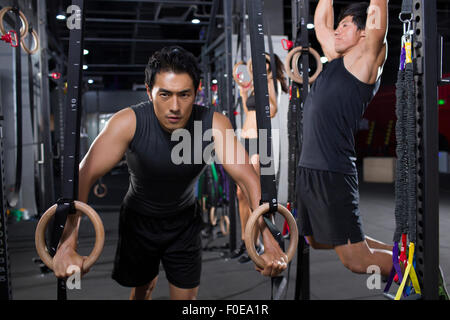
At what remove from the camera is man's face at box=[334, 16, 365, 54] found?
180 cm

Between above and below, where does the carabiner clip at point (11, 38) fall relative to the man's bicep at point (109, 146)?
above

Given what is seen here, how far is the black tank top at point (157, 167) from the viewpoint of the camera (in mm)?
1525

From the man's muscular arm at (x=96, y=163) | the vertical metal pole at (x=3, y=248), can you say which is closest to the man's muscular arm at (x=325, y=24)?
the man's muscular arm at (x=96, y=163)

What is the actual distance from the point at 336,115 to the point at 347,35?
381 millimetres

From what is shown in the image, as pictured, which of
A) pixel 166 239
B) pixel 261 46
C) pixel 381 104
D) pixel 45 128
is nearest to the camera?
pixel 261 46

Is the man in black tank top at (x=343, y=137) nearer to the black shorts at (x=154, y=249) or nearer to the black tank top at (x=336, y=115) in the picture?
the black tank top at (x=336, y=115)

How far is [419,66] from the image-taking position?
1215mm

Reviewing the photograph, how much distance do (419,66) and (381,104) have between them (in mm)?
8290

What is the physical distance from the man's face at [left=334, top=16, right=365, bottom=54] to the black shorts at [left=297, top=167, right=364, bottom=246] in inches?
23.8

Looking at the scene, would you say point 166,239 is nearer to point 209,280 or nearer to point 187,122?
point 187,122

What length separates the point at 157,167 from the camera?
1574 mm

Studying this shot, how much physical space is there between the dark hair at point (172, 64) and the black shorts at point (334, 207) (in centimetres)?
81
